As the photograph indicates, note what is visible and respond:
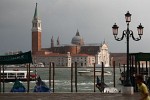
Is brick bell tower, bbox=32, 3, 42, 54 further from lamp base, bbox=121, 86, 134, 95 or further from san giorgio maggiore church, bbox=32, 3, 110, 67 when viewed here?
lamp base, bbox=121, 86, 134, 95

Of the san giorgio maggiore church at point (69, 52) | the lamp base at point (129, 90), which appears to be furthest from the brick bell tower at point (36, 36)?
the lamp base at point (129, 90)

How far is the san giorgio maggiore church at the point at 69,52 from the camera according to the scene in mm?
149375

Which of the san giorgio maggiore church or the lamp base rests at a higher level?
the san giorgio maggiore church

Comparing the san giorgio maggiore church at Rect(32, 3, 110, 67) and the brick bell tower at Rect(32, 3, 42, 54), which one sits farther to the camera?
the san giorgio maggiore church at Rect(32, 3, 110, 67)

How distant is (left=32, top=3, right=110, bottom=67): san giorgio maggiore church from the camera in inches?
5881

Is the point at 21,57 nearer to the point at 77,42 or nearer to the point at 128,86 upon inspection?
the point at 128,86

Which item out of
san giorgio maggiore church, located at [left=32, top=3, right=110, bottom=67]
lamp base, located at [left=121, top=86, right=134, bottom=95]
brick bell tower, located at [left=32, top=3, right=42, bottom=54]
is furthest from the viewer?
san giorgio maggiore church, located at [left=32, top=3, right=110, bottom=67]

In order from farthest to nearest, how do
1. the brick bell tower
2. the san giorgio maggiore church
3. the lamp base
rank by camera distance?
the san giorgio maggiore church → the brick bell tower → the lamp base

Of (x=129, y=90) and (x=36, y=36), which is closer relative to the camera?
(x=129, y=90)

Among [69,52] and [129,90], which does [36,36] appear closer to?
[69,52]

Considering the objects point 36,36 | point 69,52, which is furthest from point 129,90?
point 69,52

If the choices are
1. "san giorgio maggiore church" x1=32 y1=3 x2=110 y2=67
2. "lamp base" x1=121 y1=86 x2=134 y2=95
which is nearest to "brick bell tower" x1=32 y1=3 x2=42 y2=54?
"san giorgio maggiore church" x1=32 y1=3 x2=110 y2=67

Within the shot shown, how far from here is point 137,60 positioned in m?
18.2

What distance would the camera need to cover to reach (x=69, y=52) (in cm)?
15775
